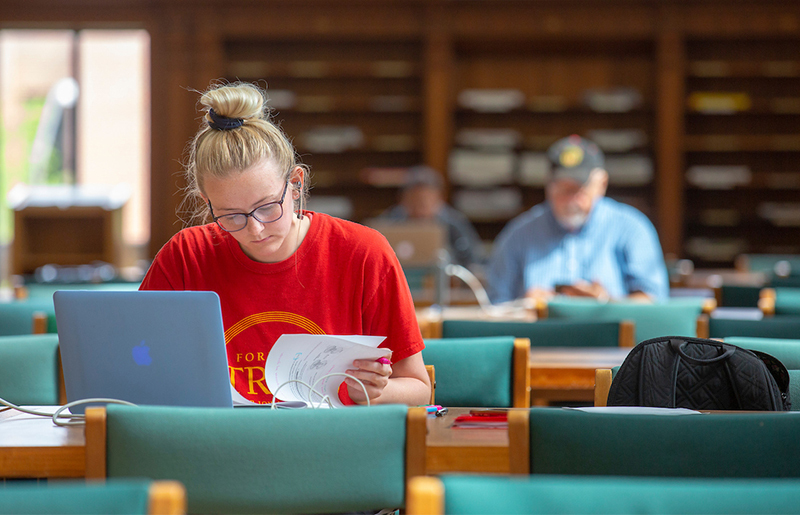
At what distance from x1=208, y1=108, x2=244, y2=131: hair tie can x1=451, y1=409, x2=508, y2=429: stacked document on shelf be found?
28.2 inches

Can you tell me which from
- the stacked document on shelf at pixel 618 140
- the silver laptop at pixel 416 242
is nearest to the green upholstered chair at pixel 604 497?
the silver laptop at pixel 416 242

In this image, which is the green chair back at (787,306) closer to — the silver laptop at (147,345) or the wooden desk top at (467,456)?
the wooden desk top at (467,456)

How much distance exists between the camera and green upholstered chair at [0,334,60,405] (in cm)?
185

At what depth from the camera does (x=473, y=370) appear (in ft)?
6.12

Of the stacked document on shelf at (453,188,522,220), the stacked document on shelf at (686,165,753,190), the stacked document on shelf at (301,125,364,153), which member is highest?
the stacked document on shelf at (301,125,364,153)

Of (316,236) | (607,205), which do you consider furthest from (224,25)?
(316,236)

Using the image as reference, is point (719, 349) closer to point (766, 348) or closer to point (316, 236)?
point (766, 348)

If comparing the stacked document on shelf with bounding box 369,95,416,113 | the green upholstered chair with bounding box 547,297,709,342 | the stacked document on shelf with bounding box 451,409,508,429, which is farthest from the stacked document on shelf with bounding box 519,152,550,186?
the stacked document on shelf with bounding box 451,409,508,429

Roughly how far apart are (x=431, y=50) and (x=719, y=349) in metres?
5.87

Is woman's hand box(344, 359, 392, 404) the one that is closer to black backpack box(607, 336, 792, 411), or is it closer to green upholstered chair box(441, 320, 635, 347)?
black backpack box(607, 336, 792, 411)

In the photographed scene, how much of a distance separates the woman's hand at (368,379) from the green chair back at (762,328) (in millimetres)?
1230

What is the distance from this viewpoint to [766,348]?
1.74m

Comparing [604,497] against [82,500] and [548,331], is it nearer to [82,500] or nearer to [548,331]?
[82,500]

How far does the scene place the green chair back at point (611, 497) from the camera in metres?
0.79
